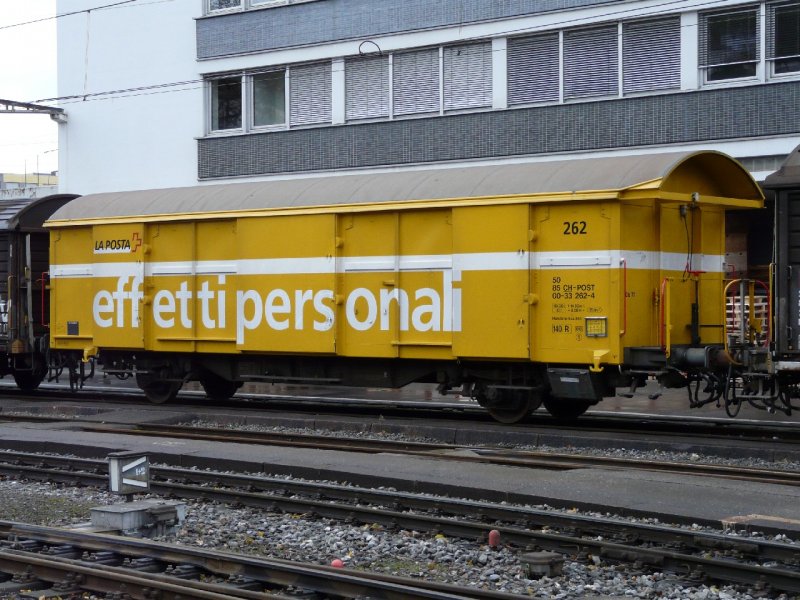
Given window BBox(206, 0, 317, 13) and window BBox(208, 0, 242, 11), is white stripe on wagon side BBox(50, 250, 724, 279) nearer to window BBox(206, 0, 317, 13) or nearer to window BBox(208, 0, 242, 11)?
window BBox(206, 0, 317, 13)

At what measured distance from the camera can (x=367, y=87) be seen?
27.3 m

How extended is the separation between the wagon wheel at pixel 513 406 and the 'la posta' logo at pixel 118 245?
673 cm

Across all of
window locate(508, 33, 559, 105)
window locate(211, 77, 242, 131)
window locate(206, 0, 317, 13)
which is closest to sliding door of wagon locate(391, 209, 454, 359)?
window locate(508, 33, 559, 105)

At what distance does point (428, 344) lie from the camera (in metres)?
16.3

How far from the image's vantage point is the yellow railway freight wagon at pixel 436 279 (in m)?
14.9

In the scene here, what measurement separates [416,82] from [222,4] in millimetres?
6554

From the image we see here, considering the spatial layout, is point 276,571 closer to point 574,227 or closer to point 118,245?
point 574,227

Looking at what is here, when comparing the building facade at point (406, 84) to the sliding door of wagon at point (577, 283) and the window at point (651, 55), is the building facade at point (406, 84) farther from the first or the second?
the sliding door of wagon at point (577, 283)

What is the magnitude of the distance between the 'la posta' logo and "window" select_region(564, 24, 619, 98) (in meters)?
9.74

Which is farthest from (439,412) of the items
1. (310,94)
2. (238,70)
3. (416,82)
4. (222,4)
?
(222,4)

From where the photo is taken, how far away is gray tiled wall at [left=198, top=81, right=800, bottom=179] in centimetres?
2211

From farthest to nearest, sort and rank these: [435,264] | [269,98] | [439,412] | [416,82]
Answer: [269,98]
[416,82]
[439,412]
[435,264]

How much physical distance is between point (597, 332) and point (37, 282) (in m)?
11.7

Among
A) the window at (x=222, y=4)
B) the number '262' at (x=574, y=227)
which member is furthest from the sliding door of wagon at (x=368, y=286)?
the window at (x=222, y=4)
